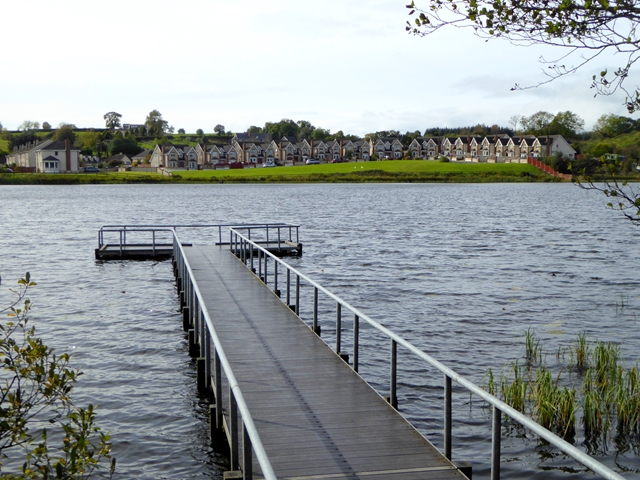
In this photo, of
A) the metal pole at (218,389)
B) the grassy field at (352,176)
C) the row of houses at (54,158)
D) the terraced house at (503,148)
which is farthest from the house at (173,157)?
the metal pole at (218,389)

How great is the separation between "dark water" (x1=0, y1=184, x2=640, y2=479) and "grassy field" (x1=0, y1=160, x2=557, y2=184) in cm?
8949

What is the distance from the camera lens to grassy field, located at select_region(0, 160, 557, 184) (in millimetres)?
137125

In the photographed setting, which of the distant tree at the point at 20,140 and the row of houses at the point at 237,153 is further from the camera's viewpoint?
the distant tree at the point at 20,140

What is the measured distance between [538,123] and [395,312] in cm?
17126

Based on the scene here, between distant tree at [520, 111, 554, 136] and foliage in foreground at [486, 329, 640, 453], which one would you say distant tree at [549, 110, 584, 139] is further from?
foliage in foreground at [486, 329, 640, 453]

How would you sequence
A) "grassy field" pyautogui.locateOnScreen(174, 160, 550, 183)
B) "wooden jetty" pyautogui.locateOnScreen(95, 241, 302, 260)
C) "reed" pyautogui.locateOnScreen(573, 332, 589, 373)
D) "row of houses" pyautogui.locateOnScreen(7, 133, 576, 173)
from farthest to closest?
1. "row of houses" pyautogui.locateOnScreen(7, 133, 576, 173)
2. "grassy field" pyautogui.locateOnScreen(174, 160, 550, 183)
3. "wooden jetty" pyautogui.locateOnScreen(95, 241, 302, 260)
4. "reed" pyautogui.locateOnScreen(573, 332, 589, 373)

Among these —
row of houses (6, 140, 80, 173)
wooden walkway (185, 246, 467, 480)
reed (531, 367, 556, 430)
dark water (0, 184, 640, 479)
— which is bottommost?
dark water (0, 184, 640, 479)

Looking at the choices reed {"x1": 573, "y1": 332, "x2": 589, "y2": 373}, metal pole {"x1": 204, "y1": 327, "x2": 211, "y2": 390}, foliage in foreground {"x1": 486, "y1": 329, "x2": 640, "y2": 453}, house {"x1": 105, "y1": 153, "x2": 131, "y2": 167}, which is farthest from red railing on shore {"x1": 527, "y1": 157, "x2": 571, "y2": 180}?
metal pole {"x1": 204, "y1": 327, "x2": 211, "y2": 390}

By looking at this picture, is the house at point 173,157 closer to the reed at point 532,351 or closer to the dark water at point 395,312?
the dark water at point 395,312

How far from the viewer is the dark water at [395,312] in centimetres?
1100

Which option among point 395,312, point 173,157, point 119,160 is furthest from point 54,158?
point 395,312

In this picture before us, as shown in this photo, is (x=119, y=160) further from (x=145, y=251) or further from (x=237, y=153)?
(x=145, y=251)

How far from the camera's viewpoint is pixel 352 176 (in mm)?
147000

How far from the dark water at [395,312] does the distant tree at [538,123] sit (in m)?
129
